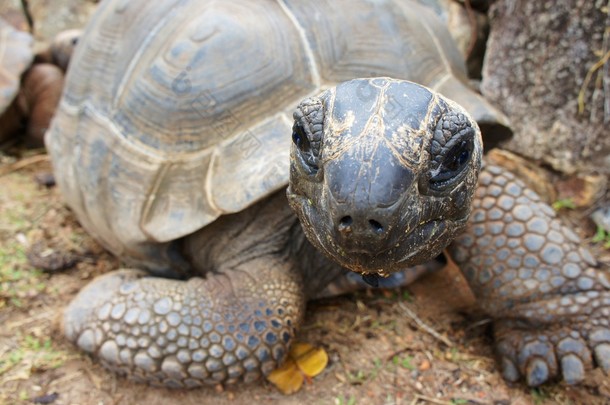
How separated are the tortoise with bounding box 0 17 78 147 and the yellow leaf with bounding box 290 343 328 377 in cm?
300

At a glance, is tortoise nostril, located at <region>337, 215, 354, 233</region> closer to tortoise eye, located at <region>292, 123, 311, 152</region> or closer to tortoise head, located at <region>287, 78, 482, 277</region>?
Answer: tortoise head, located at <region>287, 78, 482, 277</region>

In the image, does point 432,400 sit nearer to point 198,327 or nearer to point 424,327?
point 424,327

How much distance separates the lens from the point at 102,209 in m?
2.83

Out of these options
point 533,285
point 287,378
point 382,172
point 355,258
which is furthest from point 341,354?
point 382,172

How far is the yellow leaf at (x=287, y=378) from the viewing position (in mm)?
2400

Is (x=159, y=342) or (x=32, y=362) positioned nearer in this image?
(x=159, y=342)

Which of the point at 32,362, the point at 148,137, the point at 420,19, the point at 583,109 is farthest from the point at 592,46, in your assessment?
the point at 32,362

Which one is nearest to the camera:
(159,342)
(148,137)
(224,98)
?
(159,342)

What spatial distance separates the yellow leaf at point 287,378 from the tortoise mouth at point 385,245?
89 centimetres

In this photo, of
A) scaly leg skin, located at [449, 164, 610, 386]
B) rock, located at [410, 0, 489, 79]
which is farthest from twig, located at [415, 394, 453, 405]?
rock, located at [410, 0, 489, 79]

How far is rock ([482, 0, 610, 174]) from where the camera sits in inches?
130

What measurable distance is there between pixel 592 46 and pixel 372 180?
2464mm

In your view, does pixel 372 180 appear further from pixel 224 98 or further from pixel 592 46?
pixel 592 46

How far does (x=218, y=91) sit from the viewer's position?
8.09 ft
